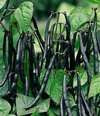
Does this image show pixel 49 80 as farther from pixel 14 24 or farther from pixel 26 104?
pixel 14 24

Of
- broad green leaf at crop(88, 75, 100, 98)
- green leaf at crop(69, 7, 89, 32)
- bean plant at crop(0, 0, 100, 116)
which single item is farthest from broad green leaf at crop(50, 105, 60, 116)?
green leaf at crop(69, 7, 89, 32)

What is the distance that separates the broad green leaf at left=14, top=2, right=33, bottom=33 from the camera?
90 centimetres

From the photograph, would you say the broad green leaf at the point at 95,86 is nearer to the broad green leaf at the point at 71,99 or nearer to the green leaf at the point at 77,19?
the broad green leaf at the point at 71,99

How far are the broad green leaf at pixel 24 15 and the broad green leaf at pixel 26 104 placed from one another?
0.59 ft

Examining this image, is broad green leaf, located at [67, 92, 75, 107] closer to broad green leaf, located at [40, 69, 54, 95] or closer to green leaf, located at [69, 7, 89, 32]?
broad green leaf, located at [40, 69, 54, 95]

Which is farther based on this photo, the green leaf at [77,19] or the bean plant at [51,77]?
the green leaf at [77,19]

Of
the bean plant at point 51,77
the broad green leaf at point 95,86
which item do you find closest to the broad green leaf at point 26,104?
the bean plant at point 51,77

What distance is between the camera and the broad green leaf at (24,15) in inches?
35.6

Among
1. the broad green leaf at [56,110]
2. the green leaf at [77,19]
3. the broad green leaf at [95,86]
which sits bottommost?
the broad green leaf at [56,110]

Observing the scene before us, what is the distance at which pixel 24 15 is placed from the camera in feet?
3.01

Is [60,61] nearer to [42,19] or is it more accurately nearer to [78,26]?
[78,26]

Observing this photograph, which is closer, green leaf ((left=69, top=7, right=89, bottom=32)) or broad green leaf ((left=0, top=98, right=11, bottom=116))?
broad green leaf ((left=0, top=98, right=11, bottom=116))

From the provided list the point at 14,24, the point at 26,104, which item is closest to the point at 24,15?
the point at 14,24

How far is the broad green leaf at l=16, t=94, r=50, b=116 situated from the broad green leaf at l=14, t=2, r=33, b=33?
18 centimetres
